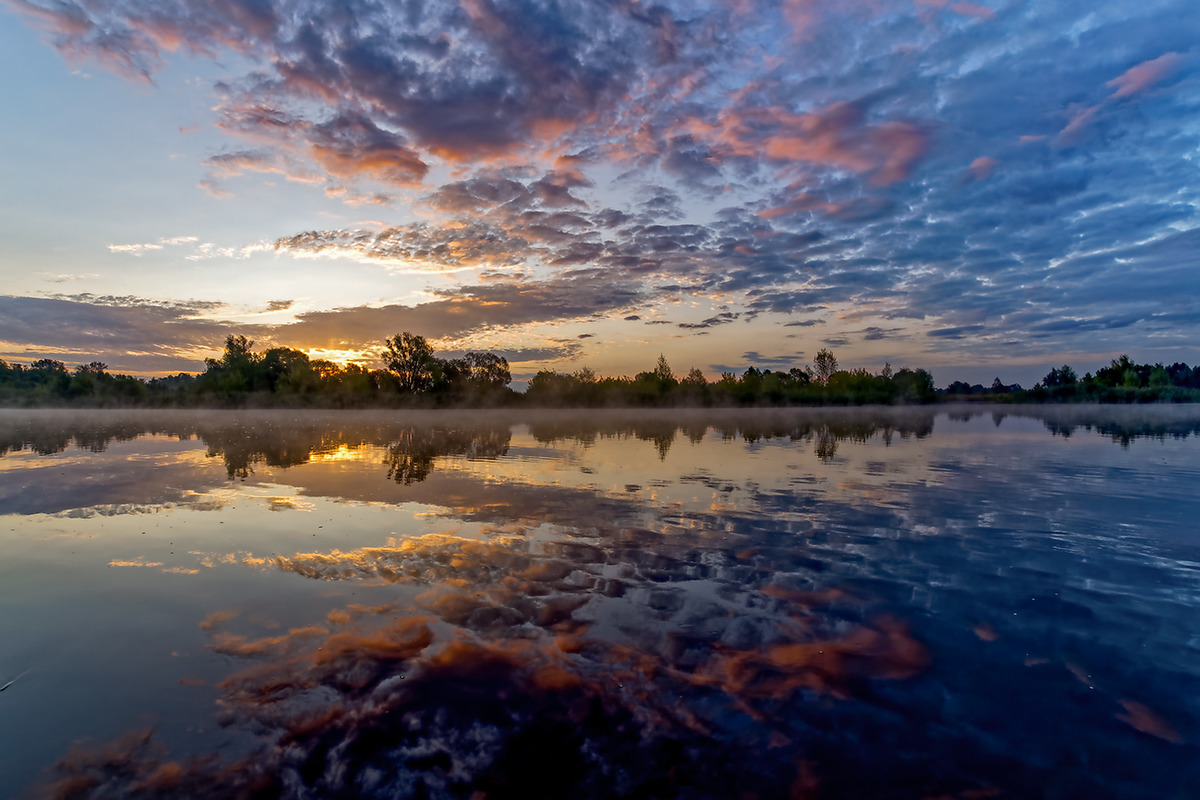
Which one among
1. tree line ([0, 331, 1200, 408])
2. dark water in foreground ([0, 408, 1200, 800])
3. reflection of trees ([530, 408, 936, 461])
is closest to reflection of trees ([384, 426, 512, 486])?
reflection of trees ([530, 408, 936, 461])

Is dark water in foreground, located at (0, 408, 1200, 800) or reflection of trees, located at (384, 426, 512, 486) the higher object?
dark water in foreground, located at (0, 408, 1200, 800)

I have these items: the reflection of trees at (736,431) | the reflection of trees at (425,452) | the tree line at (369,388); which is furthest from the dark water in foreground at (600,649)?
the tree line at (369,388)

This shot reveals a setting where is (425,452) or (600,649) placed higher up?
(600,649)

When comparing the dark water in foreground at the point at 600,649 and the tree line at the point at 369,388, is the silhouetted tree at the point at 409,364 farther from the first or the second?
the dark water in foreground at the point at 600,649

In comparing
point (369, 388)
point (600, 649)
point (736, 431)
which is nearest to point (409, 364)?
point (369, 388)

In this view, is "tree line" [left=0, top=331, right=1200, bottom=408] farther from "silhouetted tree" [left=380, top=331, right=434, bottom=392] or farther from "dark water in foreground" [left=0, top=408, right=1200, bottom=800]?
"dark water in foreground" [left=0, top=408, right=1200, bottom=800]

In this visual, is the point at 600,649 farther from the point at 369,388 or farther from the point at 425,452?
the point at 369,388

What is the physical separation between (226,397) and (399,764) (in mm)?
119714

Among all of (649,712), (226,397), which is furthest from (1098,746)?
(226,397)

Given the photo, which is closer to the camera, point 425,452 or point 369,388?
point 425,452

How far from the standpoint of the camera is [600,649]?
611cm

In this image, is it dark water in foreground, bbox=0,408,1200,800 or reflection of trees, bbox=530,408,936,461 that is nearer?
dark water in foreground, bbox=0,408,1200,800

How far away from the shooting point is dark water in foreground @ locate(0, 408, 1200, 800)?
430 centimetres

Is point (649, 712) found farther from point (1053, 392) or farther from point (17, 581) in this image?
point (1053, 392)
